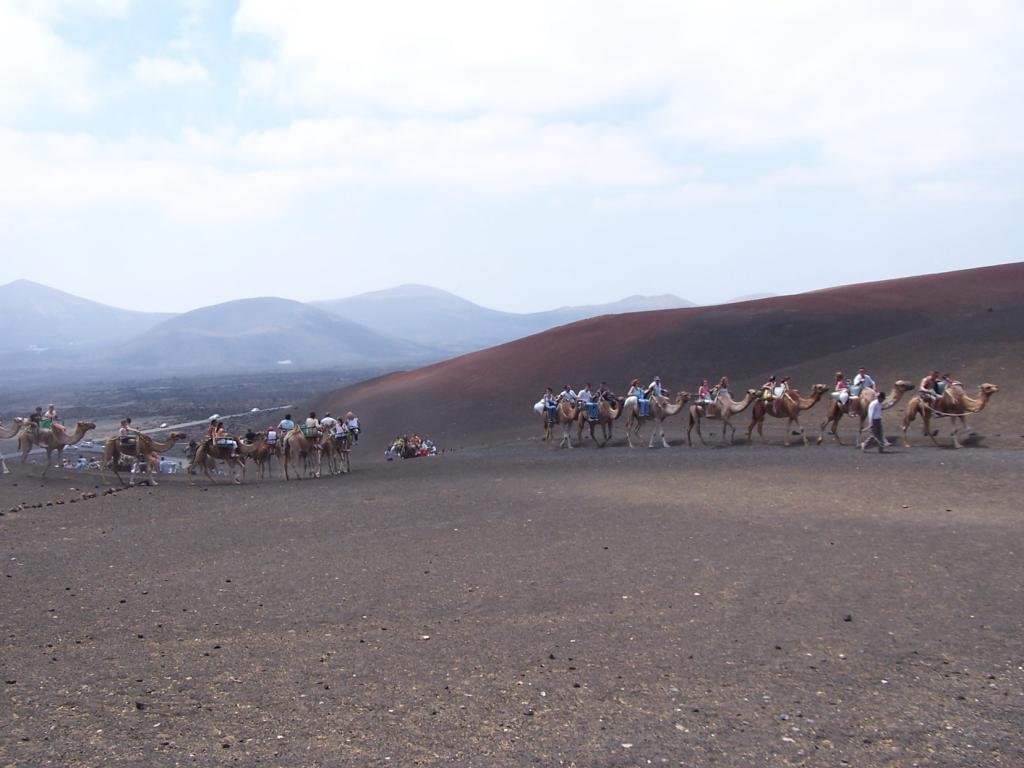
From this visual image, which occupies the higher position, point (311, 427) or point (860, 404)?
point (311, 427)

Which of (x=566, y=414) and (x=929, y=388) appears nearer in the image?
(x=929, y=388)

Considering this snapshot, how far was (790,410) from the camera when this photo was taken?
24.6m

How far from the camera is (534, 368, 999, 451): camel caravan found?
2184 cm

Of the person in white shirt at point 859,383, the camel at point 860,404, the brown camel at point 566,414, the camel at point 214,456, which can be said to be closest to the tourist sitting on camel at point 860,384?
the person in white shirt at point 859,383

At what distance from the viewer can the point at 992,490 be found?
615 inches

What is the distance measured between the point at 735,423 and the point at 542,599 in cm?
2285

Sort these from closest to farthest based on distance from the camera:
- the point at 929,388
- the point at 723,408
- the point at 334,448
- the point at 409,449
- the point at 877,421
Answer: the point at 877,421
the point at 929,388
the point at 334,448
the point at 723,408
the point at 409,449

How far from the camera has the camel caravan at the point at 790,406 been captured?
2184 centimetres

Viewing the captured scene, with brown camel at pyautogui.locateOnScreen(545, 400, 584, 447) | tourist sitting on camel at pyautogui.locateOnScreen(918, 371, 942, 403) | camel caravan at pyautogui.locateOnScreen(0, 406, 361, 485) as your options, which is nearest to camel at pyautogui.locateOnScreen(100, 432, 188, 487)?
camel caravan at pyautogui.locateOnScreen(0, 406, 361, 485)

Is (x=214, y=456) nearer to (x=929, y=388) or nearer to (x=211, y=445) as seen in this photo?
(x=211, y=445)

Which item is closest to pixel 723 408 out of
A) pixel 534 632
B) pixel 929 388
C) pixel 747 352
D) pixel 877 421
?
pixel 877 421

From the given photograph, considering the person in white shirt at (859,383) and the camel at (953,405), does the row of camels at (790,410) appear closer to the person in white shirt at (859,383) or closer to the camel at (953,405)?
the camel at (953,405)

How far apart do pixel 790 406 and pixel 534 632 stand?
1755cm

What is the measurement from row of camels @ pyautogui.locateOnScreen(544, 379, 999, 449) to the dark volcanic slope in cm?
363
